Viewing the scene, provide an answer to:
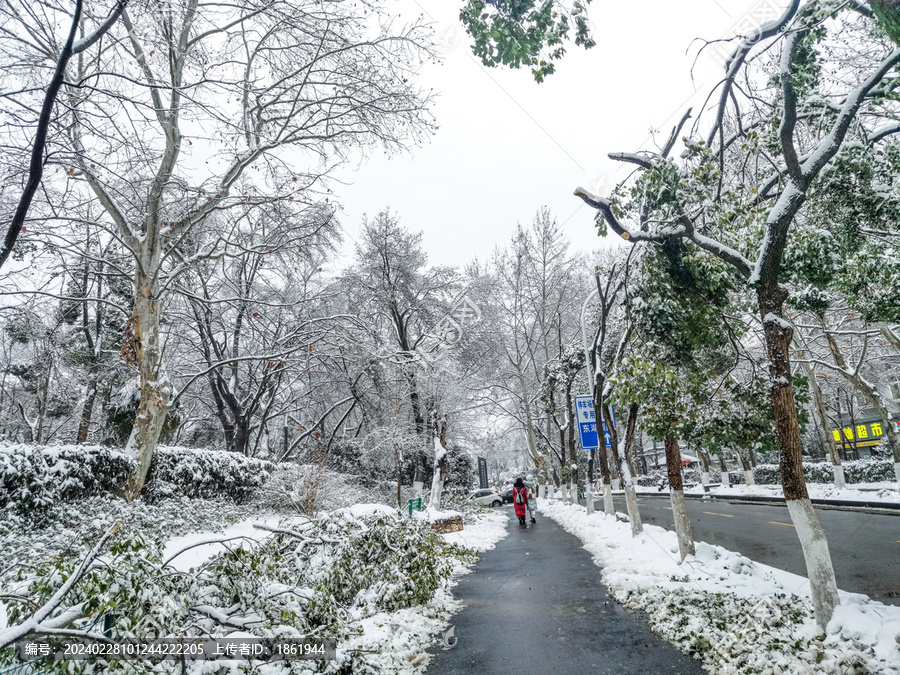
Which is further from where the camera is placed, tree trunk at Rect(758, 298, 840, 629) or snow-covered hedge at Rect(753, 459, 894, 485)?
snow-covered hedge at Rect(753, 459, 894, 485)

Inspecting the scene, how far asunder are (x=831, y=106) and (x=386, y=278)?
63.0 feet

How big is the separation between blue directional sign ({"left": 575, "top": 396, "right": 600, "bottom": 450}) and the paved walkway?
929 cm

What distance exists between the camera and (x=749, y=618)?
550 centimetres

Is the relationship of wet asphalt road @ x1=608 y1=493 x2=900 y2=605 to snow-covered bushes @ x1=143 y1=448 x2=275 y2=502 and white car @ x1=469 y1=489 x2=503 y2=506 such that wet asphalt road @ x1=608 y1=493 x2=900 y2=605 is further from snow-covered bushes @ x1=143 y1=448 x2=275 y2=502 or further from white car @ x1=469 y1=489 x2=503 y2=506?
white car @ x1=469 y1=489 x2=503 y2=506

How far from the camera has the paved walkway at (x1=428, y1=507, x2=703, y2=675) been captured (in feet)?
16.7

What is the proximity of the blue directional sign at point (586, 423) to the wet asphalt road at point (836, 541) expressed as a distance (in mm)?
3440

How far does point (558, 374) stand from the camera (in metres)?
25.4

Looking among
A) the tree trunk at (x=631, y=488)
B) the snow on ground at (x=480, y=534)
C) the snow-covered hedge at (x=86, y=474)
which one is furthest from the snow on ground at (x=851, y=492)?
the snow-covered hedge at (x=86, y=474)

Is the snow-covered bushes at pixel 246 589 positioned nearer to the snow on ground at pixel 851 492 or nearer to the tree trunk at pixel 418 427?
the tree trunk at pixel 418 427

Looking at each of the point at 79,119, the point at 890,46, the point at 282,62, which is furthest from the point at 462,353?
the point at 79,119

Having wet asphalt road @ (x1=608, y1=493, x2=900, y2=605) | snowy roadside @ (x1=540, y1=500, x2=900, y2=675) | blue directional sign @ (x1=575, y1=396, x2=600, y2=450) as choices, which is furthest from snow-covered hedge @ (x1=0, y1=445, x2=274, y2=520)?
blue directional sign @ (x1=575, y1=396, x2=600, y2=450)

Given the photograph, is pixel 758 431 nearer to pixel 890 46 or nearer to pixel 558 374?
pixel 890 46

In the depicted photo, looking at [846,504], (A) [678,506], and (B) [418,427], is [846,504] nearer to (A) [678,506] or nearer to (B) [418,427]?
(A) [678,506]

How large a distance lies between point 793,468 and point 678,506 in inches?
170
